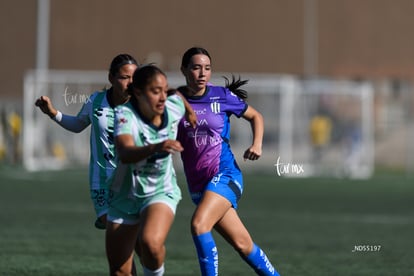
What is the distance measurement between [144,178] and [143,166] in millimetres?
91

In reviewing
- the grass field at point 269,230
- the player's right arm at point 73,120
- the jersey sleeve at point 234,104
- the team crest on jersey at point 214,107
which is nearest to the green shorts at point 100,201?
the player's right arm at point 73,120

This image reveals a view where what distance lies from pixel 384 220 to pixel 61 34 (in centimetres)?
3372

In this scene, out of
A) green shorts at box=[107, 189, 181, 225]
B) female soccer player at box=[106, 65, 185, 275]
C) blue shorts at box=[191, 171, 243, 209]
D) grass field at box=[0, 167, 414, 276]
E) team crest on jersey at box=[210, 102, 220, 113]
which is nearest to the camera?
female soccer player at box=[106, 65, 185, 275]

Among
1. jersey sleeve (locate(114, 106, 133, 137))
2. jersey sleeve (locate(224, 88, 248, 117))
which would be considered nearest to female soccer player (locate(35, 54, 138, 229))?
jersey sleeve (locate(224, 88, 248, 117))

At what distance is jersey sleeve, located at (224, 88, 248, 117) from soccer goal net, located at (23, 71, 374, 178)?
22043 millimetres

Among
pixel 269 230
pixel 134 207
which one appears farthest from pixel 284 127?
pixel 134 207

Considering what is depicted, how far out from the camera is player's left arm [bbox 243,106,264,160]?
27.6 feet

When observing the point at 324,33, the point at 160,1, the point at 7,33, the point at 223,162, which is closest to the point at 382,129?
the point at 324,33

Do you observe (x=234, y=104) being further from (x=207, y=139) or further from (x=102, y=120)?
(x=102, y=120)

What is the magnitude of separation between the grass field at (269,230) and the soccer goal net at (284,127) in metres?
5.60

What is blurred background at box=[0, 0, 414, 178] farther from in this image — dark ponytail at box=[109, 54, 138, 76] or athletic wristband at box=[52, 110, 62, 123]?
dark ponytail at box=[109, 54, 138, 76]

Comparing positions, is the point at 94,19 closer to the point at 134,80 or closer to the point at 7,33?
the point at 7,33

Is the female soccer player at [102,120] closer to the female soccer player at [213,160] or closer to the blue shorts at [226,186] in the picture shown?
the female soccer player at [213,160]

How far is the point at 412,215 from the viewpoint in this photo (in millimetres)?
18984
